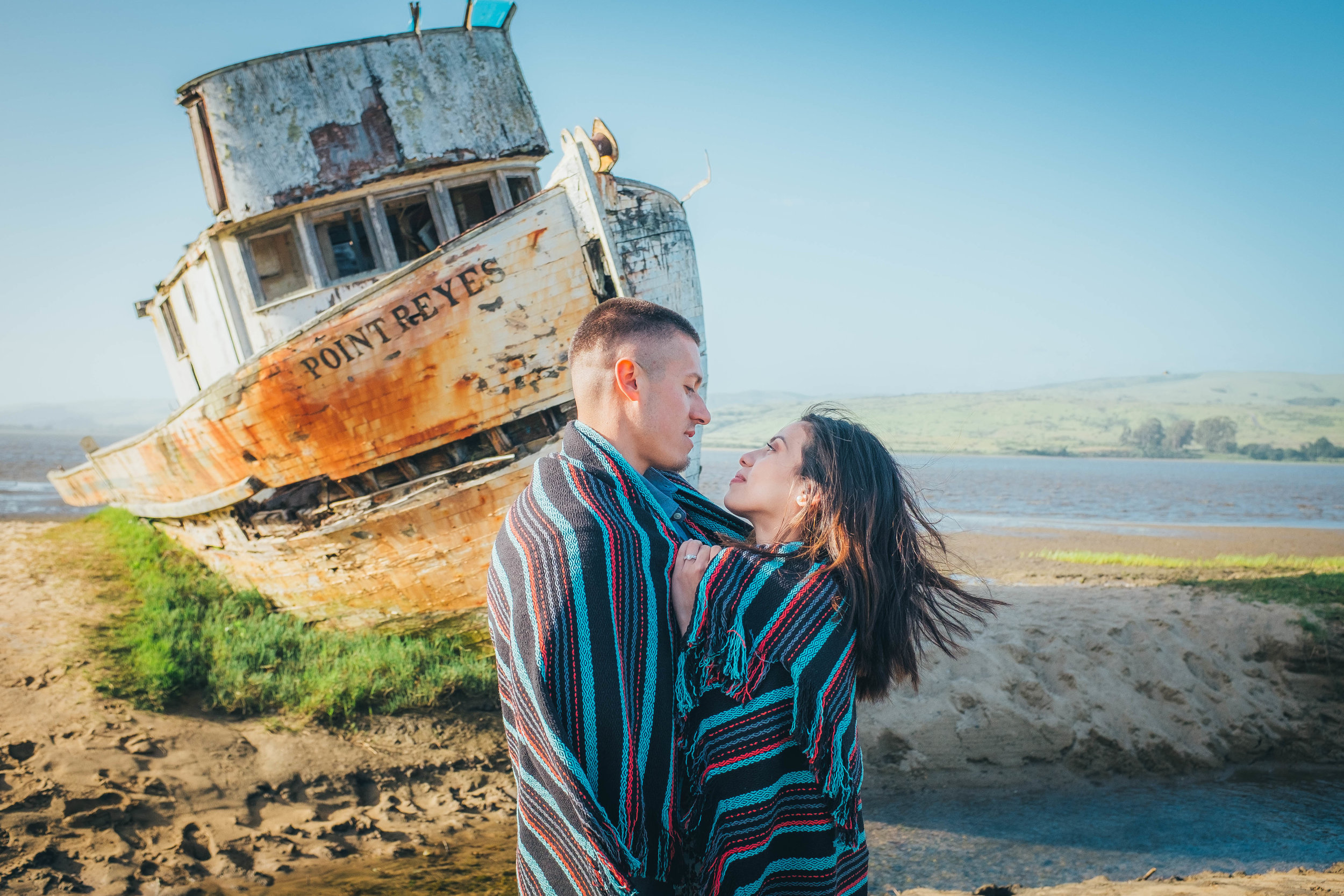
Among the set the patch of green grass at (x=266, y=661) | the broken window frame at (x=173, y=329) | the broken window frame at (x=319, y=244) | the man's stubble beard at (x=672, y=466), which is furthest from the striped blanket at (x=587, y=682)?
the broken window frame at (x=173, y=329)

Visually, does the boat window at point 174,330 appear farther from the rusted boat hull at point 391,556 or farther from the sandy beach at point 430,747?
the rusted boat hull at point 391,556

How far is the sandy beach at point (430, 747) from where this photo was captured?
12.6 feet

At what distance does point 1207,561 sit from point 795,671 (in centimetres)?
1252

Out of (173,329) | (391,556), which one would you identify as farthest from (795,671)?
(173,329)

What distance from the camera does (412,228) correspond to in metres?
6.55

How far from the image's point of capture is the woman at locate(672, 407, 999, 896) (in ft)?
5.27

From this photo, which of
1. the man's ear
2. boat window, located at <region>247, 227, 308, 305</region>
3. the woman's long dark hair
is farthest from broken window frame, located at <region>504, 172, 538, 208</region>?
the woman's long dark hair

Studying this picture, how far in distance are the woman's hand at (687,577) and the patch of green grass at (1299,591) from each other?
285 inches

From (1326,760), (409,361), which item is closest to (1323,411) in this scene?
(1326,760)

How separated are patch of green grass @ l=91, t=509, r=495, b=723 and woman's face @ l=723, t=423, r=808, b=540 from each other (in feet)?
13.1

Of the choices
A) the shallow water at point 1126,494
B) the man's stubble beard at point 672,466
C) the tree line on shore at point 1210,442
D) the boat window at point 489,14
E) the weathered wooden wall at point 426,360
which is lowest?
the tree line on shore at point 1210,442

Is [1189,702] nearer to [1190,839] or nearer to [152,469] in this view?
[1190,839]

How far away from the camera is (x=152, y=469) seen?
6891 mm

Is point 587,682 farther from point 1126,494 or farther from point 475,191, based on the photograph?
point 1126,494
